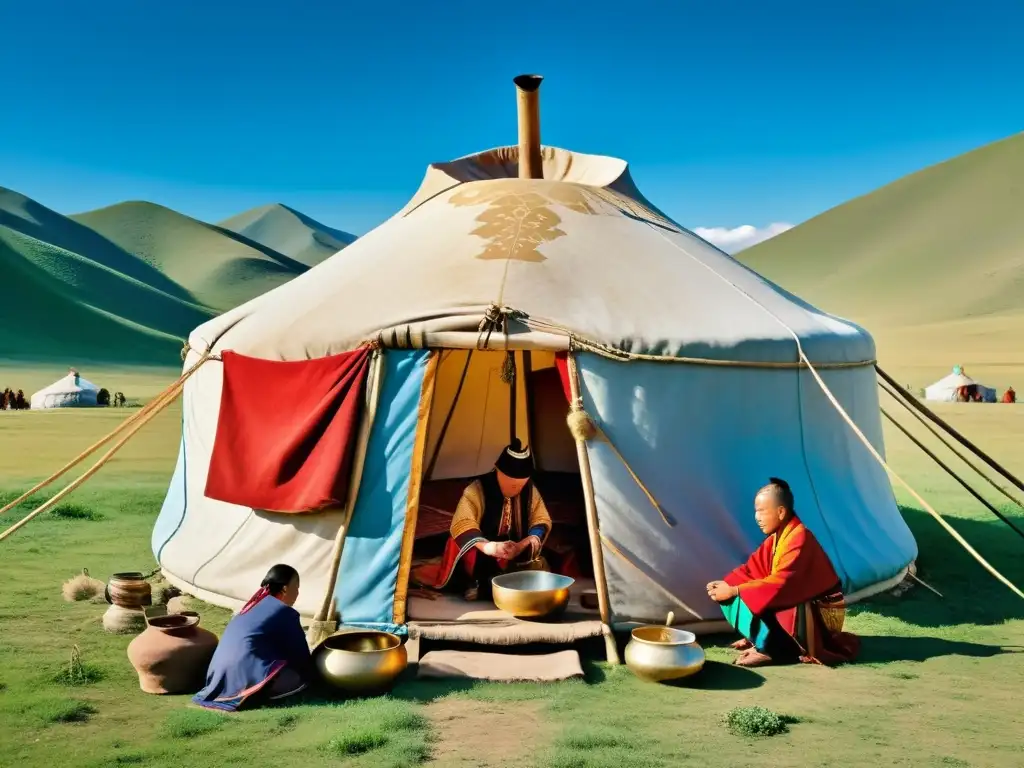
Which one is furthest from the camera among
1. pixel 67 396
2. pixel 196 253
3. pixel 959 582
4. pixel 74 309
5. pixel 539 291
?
pixel 196 253

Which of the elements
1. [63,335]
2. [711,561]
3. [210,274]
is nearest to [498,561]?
[711,561]

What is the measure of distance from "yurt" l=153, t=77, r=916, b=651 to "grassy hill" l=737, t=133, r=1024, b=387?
36528 millimetres

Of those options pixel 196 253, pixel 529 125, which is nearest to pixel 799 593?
pixel 529 125

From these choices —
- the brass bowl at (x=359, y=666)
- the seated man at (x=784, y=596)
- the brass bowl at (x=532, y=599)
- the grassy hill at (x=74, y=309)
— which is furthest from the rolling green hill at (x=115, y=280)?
the seated man at (x=784, y=596)

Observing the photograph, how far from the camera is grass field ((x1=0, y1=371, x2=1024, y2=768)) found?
3.93 m

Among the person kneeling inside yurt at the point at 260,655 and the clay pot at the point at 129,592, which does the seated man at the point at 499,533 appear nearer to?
the person kneeling inside yurt at the point at 260,655

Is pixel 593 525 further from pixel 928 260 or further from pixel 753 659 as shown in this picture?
pixel 928 260

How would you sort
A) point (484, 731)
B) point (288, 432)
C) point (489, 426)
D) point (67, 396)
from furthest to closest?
point (67, 396), point (489, 426), point (288, 432), point (484, 731)

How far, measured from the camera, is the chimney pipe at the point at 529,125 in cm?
734

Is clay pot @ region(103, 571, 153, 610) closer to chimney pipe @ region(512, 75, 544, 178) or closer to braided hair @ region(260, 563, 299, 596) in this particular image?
braided hair @ region(260, 563, 299, 596)

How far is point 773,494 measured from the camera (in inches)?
197

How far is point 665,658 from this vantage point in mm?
4727

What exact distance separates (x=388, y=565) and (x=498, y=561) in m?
0.81

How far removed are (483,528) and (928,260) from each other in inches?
3886
